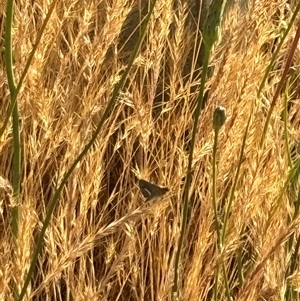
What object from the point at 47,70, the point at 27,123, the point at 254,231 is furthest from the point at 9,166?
the point at 254,231

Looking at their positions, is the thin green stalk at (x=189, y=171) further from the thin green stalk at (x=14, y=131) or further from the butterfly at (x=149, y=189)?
the thin green stalk at (x=14, y=131)

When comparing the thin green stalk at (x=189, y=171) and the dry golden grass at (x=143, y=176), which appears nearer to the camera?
the thin green stalk at (x=189, y=171)

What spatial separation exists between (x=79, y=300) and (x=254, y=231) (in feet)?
0.92

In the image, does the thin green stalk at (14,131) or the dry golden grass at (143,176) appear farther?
the dry golden grass at (143,176)

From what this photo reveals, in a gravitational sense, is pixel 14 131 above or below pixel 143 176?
above

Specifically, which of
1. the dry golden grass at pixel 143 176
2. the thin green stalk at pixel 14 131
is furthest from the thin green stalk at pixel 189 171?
the thin green stalk at pixel 14 131

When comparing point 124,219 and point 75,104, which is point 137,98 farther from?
point 124,219

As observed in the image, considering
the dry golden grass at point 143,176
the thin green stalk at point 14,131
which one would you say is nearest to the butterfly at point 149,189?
the dry golden grass at point 143,176

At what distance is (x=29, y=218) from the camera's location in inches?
31.7

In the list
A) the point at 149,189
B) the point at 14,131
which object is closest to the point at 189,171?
the point at 149,189

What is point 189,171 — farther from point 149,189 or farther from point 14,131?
point 14,131

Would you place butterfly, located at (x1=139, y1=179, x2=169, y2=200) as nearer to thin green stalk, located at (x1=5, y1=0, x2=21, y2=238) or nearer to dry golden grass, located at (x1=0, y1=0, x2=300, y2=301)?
dry golden grass, located at (x1=0, y1=0, x2=300, y2=301)

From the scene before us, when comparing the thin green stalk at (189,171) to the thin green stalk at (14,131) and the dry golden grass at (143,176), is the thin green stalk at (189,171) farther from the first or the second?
the thin green stalk at (14,131)

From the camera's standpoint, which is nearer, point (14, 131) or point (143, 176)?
point (14, 131)
